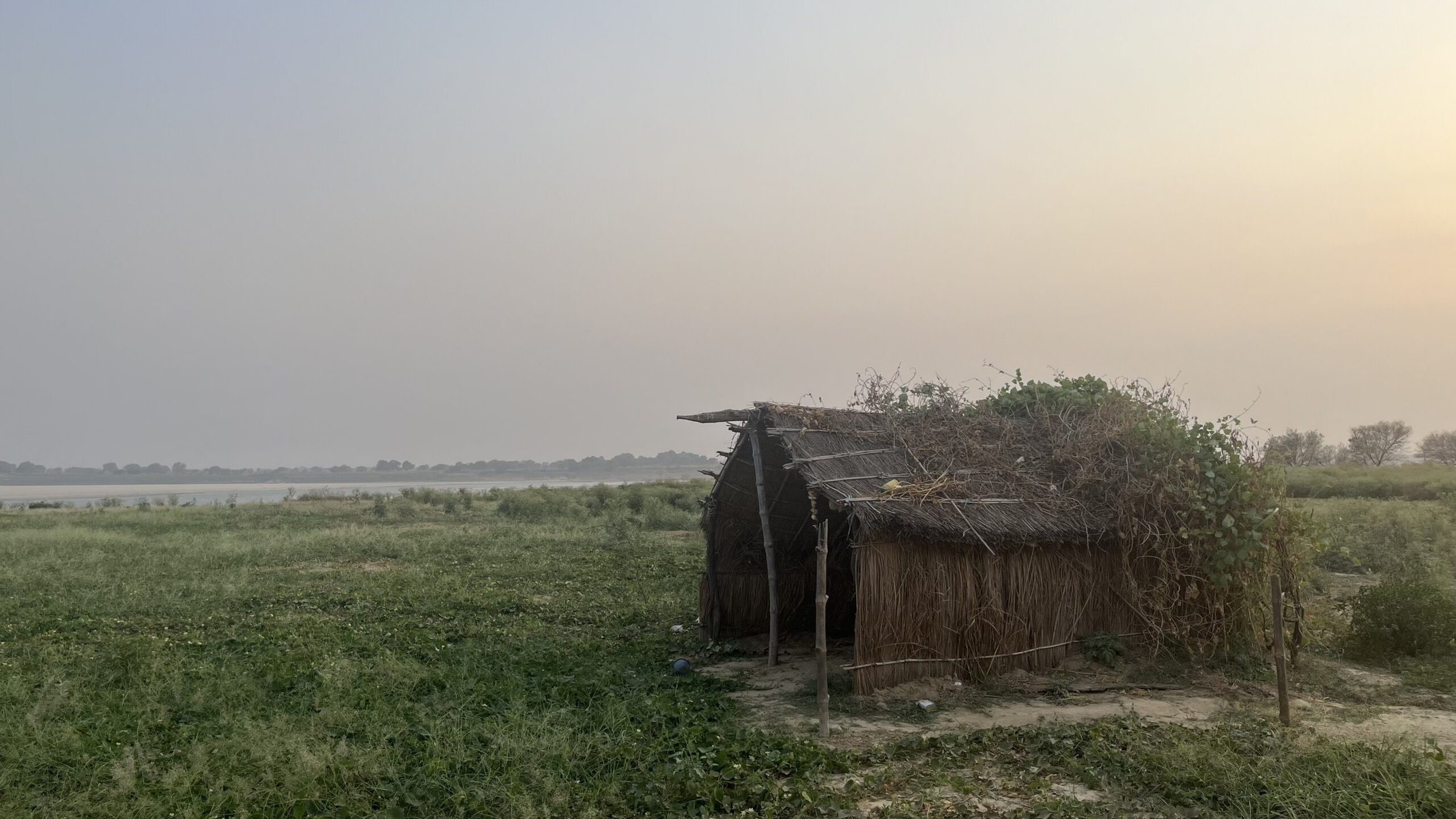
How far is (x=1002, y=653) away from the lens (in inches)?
339

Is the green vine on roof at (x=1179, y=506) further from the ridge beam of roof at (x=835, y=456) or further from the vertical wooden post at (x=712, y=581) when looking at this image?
the vertical wooden post at (x=712, y=581)

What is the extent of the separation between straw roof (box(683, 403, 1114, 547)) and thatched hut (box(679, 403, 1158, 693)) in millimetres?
18

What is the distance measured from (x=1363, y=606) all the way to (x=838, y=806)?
785 cm

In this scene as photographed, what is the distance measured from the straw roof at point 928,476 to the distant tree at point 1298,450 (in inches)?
84.3

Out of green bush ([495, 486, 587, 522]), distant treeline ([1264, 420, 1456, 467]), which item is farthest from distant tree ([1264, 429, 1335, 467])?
green bush ([495, 486, 587, 522])

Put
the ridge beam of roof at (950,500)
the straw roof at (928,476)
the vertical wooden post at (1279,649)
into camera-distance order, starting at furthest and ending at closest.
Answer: the straw roof at (928,476) < the ridge beam of roof at (950,500) < the vertical wooden post at (1279,649)

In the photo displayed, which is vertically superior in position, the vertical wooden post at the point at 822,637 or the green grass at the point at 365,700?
the vertical wooden post at the point at 822,637

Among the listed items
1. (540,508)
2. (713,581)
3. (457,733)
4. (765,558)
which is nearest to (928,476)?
(765,558)

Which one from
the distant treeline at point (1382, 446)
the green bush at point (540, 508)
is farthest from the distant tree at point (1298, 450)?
the green bush at point (540, 508)

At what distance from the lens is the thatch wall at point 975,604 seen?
810 cm

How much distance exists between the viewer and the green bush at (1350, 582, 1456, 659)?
935cm

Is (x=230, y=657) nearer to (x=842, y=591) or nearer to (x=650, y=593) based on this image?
(x=650, y=593)

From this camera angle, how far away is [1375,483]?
2997 cm

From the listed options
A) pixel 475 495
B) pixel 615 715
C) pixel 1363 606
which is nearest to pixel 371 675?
pixel 615 715
